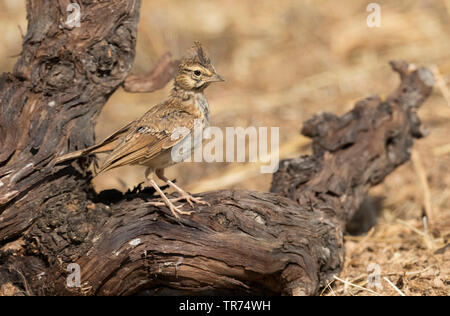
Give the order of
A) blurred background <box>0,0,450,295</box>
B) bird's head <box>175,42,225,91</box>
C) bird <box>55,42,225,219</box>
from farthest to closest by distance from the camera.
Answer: blurred background <box>0,0,450,295</box> < bird's head <box>175,42,225,91</box> < bird <box>55,42,225,219</box>

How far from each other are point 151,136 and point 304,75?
22.3ft

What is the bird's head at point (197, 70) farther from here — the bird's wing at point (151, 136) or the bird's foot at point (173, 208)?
the bird's foot at point (173, 208)

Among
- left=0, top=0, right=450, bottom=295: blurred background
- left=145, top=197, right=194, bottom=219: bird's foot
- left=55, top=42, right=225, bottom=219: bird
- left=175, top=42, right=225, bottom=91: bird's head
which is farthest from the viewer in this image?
left=0, top=0, right=450, bottom=295: blurred background

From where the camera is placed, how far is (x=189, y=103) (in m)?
5.23

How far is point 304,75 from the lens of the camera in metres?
11.2

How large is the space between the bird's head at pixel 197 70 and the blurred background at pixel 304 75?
2214 mm

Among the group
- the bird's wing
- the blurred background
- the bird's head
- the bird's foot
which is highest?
the blurred background

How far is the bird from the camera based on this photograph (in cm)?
470

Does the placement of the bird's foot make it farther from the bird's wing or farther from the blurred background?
the blurred background

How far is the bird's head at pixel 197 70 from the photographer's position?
516 cm

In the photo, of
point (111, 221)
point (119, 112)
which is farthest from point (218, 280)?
point (119, 112)

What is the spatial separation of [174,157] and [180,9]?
8.45m

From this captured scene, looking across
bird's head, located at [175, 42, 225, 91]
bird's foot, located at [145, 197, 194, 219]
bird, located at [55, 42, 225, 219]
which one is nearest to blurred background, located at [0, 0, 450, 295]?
bird's foot, located at [145, 197, 194, 219]

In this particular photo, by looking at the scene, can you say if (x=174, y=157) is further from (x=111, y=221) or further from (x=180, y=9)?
(x=180, y=9)
